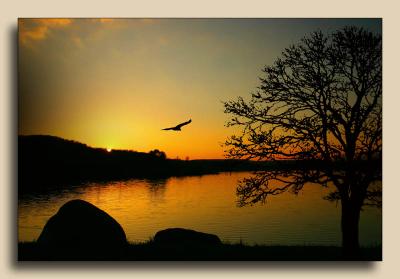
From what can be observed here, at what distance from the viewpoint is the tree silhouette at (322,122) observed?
893cm

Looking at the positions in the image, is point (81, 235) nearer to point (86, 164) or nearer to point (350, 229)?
point (86, 164)

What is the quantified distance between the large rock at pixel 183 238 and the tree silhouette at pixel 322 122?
0.85 meters

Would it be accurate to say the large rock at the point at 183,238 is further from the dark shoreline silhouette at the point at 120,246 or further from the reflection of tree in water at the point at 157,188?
the reflection of tree in water at the point at 157,188

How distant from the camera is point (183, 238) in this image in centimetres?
912

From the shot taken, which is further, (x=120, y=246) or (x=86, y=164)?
(x=86, y=164)

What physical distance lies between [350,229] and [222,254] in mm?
2231

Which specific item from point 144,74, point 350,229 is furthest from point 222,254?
point 144,74

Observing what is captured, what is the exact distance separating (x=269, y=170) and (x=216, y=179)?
0.92 meters

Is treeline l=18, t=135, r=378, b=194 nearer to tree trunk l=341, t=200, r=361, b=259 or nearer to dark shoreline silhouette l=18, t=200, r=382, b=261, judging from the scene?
dark shoreline silhouette l=18, t=200, r=382, b=261

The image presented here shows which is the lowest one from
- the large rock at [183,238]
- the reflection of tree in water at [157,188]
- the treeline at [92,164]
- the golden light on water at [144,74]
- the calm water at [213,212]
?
the large rock at [183,238]

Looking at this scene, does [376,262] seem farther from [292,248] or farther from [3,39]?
[3,39]

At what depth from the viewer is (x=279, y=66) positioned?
912 centimetres

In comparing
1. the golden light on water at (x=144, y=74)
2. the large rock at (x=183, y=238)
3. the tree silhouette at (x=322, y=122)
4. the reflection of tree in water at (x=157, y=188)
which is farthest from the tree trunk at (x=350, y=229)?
the reflection of tree in water at (x=157, y=188)

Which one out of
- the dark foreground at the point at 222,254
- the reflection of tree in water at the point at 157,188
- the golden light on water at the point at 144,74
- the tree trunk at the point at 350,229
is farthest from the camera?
the reflection of tree in water at the point at 157,188
